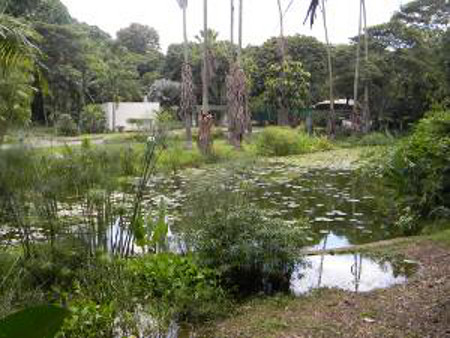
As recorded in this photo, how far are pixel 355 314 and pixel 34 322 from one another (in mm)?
3309

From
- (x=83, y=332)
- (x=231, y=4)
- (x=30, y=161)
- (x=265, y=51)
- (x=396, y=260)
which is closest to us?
(x=83, y=332)

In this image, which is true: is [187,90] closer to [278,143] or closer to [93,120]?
[278,143]

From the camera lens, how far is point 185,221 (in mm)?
5215

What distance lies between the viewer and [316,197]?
9539 millimetres

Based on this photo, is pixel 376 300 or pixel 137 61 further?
pixel 137 61

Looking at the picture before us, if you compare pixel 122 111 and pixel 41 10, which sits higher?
pixel 41 10

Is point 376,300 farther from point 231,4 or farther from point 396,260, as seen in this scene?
point 231,4

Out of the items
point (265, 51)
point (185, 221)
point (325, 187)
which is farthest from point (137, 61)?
point (185, 221)

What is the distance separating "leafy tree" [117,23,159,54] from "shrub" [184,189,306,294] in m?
43.7

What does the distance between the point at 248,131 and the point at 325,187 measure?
403 inches

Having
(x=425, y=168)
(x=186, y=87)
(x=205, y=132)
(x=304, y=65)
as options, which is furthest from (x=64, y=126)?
(x=304, y=65)

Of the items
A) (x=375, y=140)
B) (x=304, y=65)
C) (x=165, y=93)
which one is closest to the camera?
(x=375, y=140)

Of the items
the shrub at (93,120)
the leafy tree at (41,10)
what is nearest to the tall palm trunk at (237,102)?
the shrub at (93,120)

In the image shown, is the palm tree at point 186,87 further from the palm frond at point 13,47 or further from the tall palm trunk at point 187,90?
the palm frond at point 13,47
